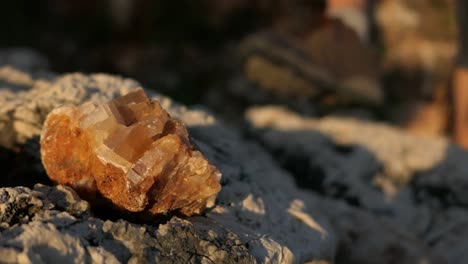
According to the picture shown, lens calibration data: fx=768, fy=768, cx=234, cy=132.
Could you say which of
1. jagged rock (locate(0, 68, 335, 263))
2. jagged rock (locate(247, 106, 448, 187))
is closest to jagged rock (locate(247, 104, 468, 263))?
jagged rock (locate(247, 106, 448, 187))

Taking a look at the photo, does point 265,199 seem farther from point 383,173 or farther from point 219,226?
point 383,173

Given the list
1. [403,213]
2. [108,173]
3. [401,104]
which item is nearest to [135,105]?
[108,173]

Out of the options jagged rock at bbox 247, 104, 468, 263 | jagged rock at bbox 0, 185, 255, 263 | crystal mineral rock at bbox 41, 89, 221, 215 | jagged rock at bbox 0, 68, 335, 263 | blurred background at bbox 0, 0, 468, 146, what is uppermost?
crystal mineral rock at bbox 41, 89, 221, 215

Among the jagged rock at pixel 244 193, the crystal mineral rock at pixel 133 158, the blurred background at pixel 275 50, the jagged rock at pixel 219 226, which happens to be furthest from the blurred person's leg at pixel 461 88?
the crystal mineral rock at pixel 133 158

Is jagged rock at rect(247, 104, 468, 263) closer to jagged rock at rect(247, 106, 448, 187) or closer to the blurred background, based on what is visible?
jagged rock at rect(247, 106, 448, 187)

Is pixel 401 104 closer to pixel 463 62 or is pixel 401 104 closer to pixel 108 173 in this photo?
pixel 463 62

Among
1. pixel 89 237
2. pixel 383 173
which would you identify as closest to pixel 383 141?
pixel 383 173

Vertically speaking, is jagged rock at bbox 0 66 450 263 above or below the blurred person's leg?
above
